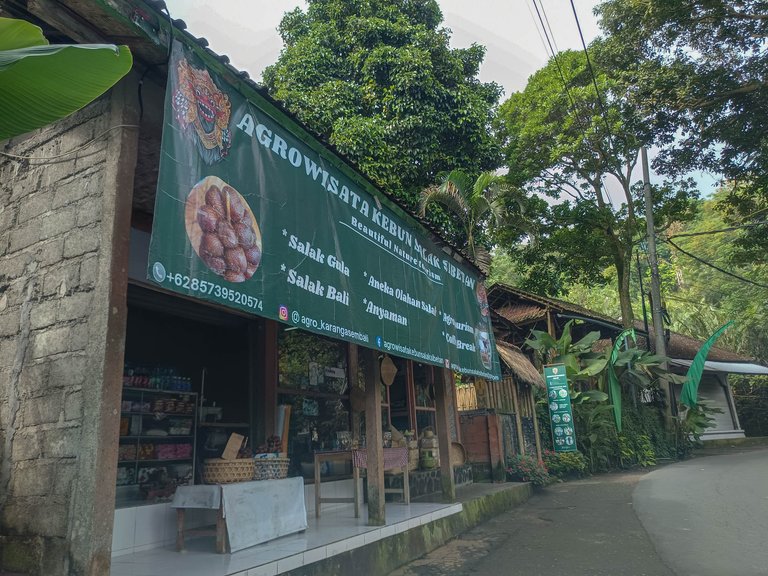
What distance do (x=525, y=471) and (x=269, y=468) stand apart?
24.5ft

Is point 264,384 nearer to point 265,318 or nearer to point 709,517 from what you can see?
point 265,318

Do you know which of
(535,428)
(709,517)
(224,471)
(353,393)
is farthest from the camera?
(535,428)

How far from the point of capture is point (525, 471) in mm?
11102

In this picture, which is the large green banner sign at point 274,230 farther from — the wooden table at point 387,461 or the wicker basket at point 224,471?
the wicker basket at point 224,471

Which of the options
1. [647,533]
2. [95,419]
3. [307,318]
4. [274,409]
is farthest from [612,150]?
[95,419]

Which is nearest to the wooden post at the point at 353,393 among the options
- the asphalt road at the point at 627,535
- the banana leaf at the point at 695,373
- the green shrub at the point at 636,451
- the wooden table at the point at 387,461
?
the wooden table at the point at 387,461

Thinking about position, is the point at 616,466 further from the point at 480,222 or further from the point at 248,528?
the point at 248,528

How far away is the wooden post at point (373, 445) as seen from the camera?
18.7 ft

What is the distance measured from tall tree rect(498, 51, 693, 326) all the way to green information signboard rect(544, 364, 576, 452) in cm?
678

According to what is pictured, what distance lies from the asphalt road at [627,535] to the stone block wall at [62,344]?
3471 mm

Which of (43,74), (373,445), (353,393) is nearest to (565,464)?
(353,393)

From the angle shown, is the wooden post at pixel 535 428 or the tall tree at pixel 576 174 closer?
the wooden post at pixel 535 428

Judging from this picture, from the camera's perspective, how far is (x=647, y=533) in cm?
707

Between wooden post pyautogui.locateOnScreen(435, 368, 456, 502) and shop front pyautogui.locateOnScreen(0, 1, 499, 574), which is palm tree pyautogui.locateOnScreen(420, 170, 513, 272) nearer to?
wooden post pyautogui.locateOnScreen(435, 368, 456, 502)
